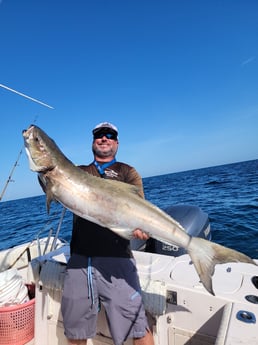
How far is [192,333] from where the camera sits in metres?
2.95

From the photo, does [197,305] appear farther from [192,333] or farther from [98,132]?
[98,132]

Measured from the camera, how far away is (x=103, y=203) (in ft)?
8.34

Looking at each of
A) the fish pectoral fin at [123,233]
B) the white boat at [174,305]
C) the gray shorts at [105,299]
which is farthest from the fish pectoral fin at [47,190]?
the white boat at [174,305]

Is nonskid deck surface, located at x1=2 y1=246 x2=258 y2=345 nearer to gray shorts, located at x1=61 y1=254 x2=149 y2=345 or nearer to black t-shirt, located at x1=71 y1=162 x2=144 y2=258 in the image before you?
gray shorts, located at x1=61 y1=254 x2=149 y2=345

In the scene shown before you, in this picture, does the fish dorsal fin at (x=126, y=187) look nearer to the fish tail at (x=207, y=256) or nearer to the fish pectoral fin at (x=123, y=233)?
the fish pectoral fin at (x=123, y=233)

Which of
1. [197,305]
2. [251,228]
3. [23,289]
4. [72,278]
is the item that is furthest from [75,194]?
[251,228]

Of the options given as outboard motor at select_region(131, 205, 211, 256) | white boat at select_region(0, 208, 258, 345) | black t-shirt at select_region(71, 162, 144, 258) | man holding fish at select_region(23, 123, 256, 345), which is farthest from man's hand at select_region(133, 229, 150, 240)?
outboard motor at select_region(131, 205, 211, 256)

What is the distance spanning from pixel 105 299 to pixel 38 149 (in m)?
1.78

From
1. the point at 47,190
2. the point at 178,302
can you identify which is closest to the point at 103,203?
the point at 47,190

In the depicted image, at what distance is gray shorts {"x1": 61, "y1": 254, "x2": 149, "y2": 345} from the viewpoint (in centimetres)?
278

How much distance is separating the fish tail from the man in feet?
2.48

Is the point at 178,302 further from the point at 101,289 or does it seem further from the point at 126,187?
the point at 126,187

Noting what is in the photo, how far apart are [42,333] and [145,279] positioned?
72.9 inches

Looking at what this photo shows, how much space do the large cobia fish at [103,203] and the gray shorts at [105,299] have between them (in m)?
0.60
